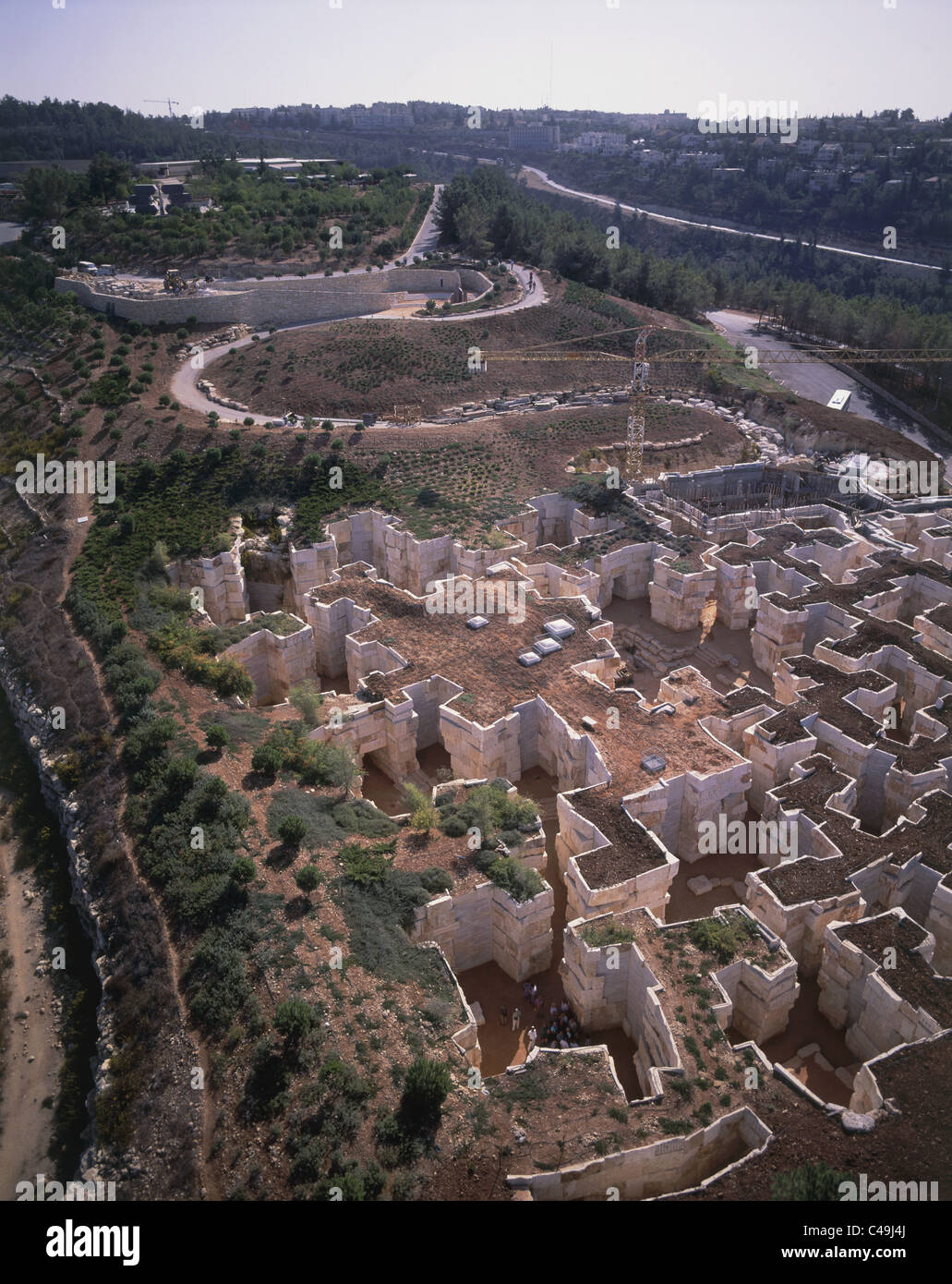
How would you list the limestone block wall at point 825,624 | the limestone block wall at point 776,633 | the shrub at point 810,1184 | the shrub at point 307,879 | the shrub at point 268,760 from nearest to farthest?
1. the shrub at point 810,1184
2. the shrub at point 307,879
3. the shrub at point 268,760
4. the limestone block wall at point 825,624
5. the limestone block wall at point 776,633

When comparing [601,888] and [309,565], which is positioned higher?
[309,565]

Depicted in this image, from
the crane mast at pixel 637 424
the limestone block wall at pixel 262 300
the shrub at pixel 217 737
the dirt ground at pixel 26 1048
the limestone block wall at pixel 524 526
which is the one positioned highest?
the limestone block wall at pixel 262 300

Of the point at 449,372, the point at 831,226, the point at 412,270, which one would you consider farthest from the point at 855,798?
the point at 831,226

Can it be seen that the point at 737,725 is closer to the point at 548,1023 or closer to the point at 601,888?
the point at 601,888

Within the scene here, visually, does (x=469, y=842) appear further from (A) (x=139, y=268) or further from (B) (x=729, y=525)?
(A) (x=139, y=268)

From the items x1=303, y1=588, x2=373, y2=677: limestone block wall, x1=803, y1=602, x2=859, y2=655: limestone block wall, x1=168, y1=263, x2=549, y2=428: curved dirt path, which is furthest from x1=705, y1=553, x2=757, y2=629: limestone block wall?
x1=168, y1=263, x2=549, y2=428: curved dirt path

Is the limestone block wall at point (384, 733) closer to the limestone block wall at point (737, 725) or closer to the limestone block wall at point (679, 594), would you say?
the limestone block wall at point (737, 725)

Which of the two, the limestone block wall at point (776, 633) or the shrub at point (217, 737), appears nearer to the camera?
the shrub at point (217, 737)

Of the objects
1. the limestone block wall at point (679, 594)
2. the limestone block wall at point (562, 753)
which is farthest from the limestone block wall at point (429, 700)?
the limestone block wall at point (679, 594)

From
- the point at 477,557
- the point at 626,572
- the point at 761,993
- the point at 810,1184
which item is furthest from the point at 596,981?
the point at 626,572
